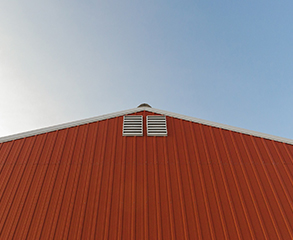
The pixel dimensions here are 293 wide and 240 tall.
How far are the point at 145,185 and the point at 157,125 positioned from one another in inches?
111

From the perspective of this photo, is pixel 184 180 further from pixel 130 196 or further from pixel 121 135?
pixel 121 135

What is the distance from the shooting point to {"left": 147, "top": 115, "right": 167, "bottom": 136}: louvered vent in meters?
8.41

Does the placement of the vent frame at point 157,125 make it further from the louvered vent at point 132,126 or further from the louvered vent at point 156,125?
the louvered vent at point 132,126

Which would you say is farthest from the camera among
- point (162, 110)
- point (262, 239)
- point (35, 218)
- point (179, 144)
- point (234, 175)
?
point (162, 110)

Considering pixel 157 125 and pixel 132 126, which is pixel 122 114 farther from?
pixel 157 125

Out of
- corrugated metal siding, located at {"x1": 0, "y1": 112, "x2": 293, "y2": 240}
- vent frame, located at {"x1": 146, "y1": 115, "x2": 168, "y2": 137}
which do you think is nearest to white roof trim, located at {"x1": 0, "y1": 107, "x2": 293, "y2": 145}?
corrugated metal siding, located at {"x1": 0, "y1": 112, "x2": 293, "y2": 240}

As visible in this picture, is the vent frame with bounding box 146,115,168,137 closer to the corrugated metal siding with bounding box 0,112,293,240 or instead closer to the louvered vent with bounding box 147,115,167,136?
the louvered vent with bounding box 147,115,167,136

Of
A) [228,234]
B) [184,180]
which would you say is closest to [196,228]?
[228,234]

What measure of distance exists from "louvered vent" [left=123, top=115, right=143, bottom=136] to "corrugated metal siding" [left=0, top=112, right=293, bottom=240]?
0.29 meters

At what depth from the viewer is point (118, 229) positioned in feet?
19.3

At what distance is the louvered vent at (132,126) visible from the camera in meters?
8.43

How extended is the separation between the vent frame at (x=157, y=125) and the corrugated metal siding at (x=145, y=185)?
0.25m

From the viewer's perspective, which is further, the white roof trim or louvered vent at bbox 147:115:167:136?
louvered vent at bbox 147:115:167:136

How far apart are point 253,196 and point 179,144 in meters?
3.16
